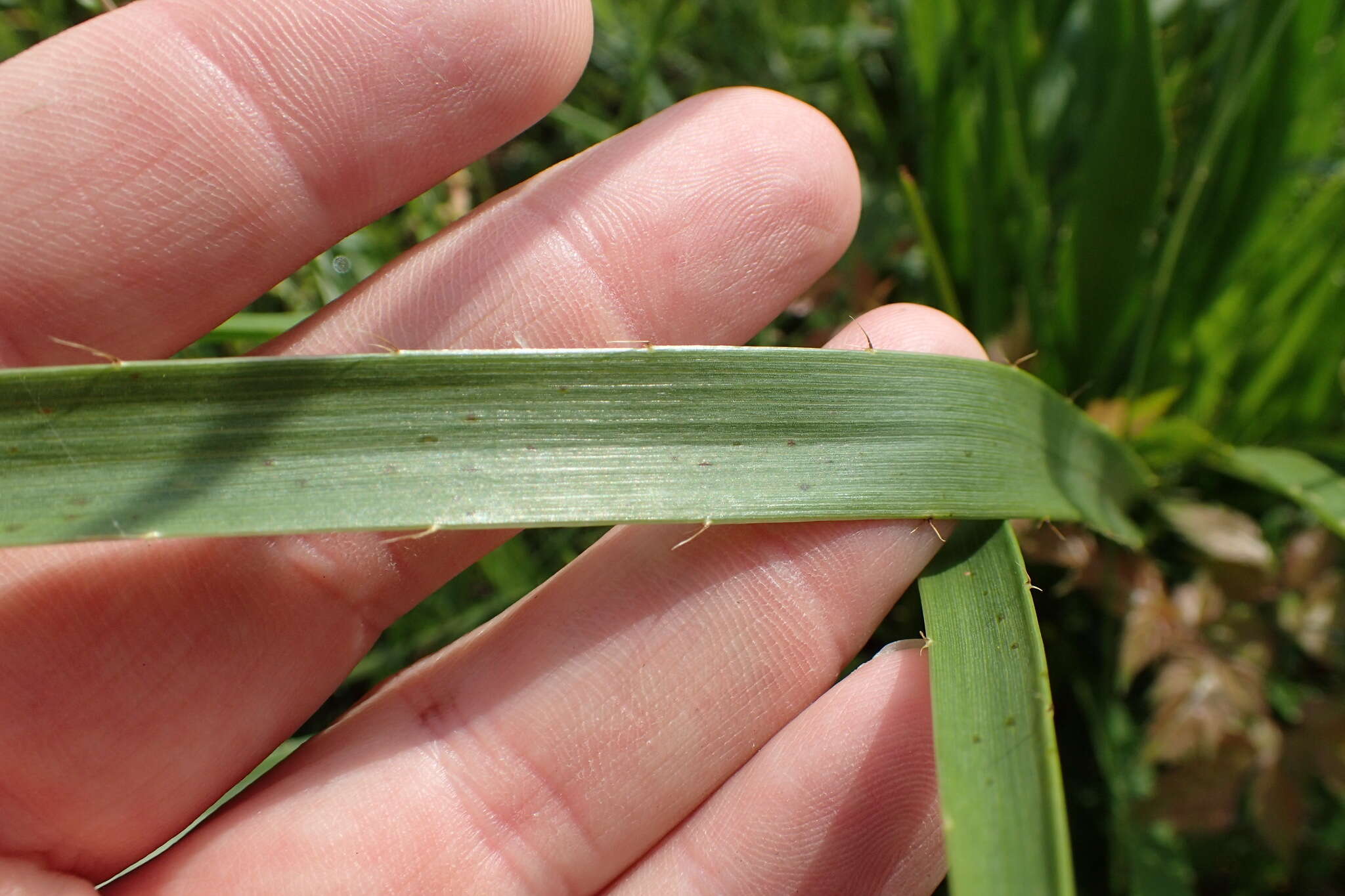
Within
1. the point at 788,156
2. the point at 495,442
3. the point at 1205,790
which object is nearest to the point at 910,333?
the point at 788,156

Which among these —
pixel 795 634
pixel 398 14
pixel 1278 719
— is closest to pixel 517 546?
pixel 795 634

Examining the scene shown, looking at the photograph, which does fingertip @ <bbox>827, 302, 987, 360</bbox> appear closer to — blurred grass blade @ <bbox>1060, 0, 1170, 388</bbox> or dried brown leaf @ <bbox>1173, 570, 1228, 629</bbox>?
blurred grass blade @ <bbox>1060, 0, 1170, 388</bbox>

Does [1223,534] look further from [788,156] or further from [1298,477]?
[788,156]

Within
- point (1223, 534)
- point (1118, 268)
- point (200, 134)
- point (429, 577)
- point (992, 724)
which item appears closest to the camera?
point (992, 724)

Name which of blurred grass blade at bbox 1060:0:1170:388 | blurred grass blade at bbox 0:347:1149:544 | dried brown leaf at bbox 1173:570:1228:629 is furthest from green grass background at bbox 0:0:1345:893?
blurred grass blade at bbox 0:347:1149:544

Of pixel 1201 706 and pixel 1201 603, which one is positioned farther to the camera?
pixel 1201 603

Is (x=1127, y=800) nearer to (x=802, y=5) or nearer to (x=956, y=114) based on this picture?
(x=956, y=114)
